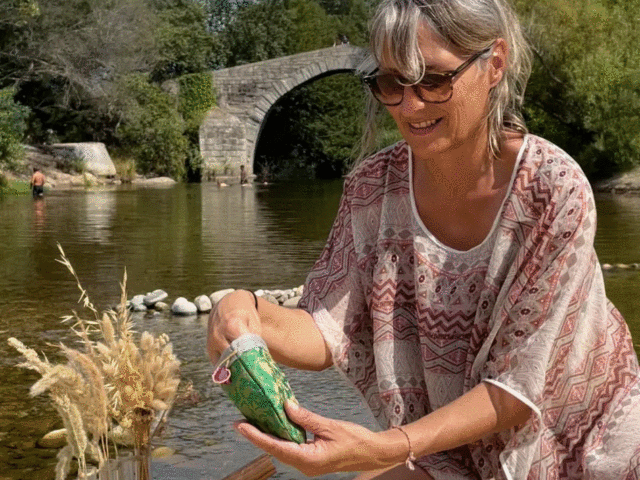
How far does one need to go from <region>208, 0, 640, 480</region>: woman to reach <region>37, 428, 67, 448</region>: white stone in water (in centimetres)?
251

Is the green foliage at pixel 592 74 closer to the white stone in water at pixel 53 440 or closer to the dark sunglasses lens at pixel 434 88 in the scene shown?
the white stone in water at pixel 53 440

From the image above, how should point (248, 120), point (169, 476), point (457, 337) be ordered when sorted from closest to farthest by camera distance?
point (457, 337) → point (169, 476) → point (248, 120)

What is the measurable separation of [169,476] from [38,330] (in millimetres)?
3497

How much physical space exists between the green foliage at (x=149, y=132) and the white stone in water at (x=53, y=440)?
35520 mm

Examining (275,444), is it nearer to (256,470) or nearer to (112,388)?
(112,388)

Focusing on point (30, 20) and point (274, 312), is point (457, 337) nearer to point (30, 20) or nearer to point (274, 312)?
point (274, 312)

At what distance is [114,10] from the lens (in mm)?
38062

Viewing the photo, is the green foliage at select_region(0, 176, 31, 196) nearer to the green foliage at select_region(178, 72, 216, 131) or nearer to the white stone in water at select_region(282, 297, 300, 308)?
the green foliage at select_region(178, 72, 216, 131)

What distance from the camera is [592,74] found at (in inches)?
1292

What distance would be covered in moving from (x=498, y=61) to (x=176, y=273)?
8953mm

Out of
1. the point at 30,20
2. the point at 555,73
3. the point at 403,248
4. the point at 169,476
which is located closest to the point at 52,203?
the point at 30,20

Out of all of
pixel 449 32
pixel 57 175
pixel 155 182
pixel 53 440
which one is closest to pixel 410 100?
pixel 449 32

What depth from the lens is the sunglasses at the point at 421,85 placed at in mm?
2293

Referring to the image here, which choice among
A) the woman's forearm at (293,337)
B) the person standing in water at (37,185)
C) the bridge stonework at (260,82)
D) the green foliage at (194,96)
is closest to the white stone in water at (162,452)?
the woman's forearm at (293,337)
